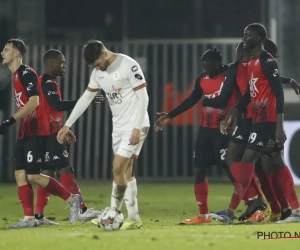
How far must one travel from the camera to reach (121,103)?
9797 mm

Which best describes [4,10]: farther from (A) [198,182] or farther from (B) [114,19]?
(A) [198,182]

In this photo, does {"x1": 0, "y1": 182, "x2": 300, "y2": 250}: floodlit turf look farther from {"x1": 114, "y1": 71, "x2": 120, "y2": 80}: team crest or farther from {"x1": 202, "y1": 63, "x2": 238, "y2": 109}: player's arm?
{"x1": 114, "y1": 71, "x2": 120, "y2": 80}: team crest

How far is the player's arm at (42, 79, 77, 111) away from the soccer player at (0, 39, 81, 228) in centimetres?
23

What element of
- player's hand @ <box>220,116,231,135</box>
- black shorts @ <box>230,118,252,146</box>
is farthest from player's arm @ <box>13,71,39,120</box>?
black shorts @ <box>230,118,252,146</box>

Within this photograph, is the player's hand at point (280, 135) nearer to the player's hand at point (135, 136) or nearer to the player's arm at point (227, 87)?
the player's arm at point (227, 87)

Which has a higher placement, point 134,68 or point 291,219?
point 134,68

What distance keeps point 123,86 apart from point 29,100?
1218mm

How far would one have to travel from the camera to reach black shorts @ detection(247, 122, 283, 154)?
1030cm

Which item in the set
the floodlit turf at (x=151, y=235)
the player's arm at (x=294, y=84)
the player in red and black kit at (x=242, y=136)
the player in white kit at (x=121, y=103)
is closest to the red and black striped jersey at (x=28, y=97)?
the player in white kit at (x=121, y=103)

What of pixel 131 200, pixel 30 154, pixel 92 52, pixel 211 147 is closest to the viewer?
pixel 92 52

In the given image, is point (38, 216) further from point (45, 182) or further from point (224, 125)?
point (224, 125)

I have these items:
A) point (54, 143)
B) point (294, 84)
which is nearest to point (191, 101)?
point (294, 84)

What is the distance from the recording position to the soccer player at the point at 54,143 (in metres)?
11.0

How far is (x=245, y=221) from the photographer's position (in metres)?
10.7
